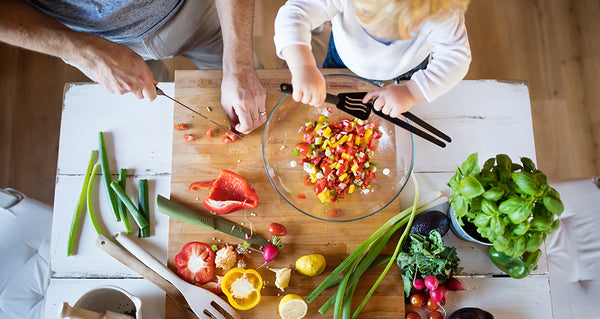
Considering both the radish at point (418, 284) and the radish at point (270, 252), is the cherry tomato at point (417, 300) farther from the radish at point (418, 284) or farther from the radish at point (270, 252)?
the radish at point (270, 252)

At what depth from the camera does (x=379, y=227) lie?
124 cm

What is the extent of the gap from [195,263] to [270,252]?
25cm

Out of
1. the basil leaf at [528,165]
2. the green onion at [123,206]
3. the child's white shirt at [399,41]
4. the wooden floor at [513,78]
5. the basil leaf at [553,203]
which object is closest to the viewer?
the basil leaf at [553,203]

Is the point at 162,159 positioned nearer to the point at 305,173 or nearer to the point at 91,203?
the point at 91,203

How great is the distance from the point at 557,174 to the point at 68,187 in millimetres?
2467

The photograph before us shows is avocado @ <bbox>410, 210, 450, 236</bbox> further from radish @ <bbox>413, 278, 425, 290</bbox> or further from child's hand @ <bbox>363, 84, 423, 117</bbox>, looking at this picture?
child's hand @ <bbox>363, 84, 423, 117</bbox>

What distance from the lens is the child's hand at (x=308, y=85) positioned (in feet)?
3.53

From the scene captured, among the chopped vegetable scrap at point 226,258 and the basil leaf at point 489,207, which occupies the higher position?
the basil leaf at point 489,207

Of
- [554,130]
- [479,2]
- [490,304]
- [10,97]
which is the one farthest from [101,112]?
[554,130]

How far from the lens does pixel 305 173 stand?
126 cm

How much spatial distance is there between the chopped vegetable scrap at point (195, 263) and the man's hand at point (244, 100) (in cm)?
42

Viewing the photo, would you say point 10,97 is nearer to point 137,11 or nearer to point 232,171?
point 137,11

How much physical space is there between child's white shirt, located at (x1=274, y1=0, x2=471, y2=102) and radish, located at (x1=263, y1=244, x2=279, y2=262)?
621 millimetres

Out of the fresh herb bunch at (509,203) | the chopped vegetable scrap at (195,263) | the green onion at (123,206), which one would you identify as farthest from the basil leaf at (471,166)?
the green onion at (123,206)
